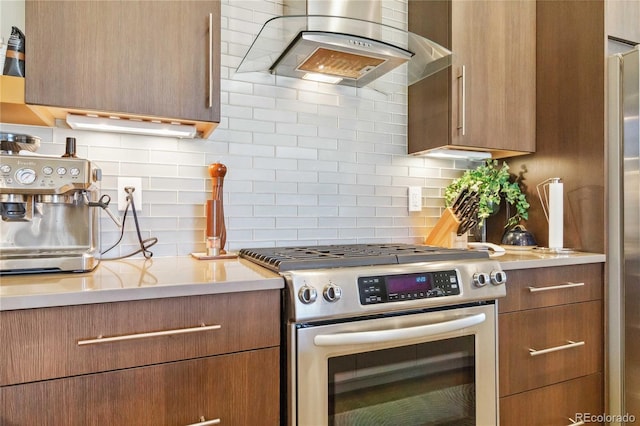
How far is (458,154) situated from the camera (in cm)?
209

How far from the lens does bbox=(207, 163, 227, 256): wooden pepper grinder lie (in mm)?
1532

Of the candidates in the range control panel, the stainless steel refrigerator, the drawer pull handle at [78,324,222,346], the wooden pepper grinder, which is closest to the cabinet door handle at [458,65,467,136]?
the stainless steel refrigerator

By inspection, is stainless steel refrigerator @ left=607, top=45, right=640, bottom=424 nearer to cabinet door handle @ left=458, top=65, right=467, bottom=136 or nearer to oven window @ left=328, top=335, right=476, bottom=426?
cabinet door handle @ left=458, top=65, right=467, bottom=136

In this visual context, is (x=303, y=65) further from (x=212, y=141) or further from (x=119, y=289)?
(x=119, y=289)

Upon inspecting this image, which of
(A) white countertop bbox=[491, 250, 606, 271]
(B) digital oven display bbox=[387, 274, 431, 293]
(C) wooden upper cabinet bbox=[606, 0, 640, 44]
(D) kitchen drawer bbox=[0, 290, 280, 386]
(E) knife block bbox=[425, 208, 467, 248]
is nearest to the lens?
(D) kitchen drawer bbox=[0, 290, 280, 386]

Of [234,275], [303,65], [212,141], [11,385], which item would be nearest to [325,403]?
[234,275]

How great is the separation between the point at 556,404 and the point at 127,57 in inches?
80.6

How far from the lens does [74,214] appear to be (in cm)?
128

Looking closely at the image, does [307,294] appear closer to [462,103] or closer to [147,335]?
[147,335]

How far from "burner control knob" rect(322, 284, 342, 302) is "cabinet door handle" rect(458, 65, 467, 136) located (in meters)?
1.13

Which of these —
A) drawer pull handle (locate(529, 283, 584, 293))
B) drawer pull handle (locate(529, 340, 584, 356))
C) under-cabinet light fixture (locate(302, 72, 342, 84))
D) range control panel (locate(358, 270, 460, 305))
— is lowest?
drawer pull handle (locate(529, 340, 584, 356))

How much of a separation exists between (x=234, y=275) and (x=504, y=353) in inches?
41.6

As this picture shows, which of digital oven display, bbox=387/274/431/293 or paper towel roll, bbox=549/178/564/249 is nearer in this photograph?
digital oven display, bbox=387/274/431/293
